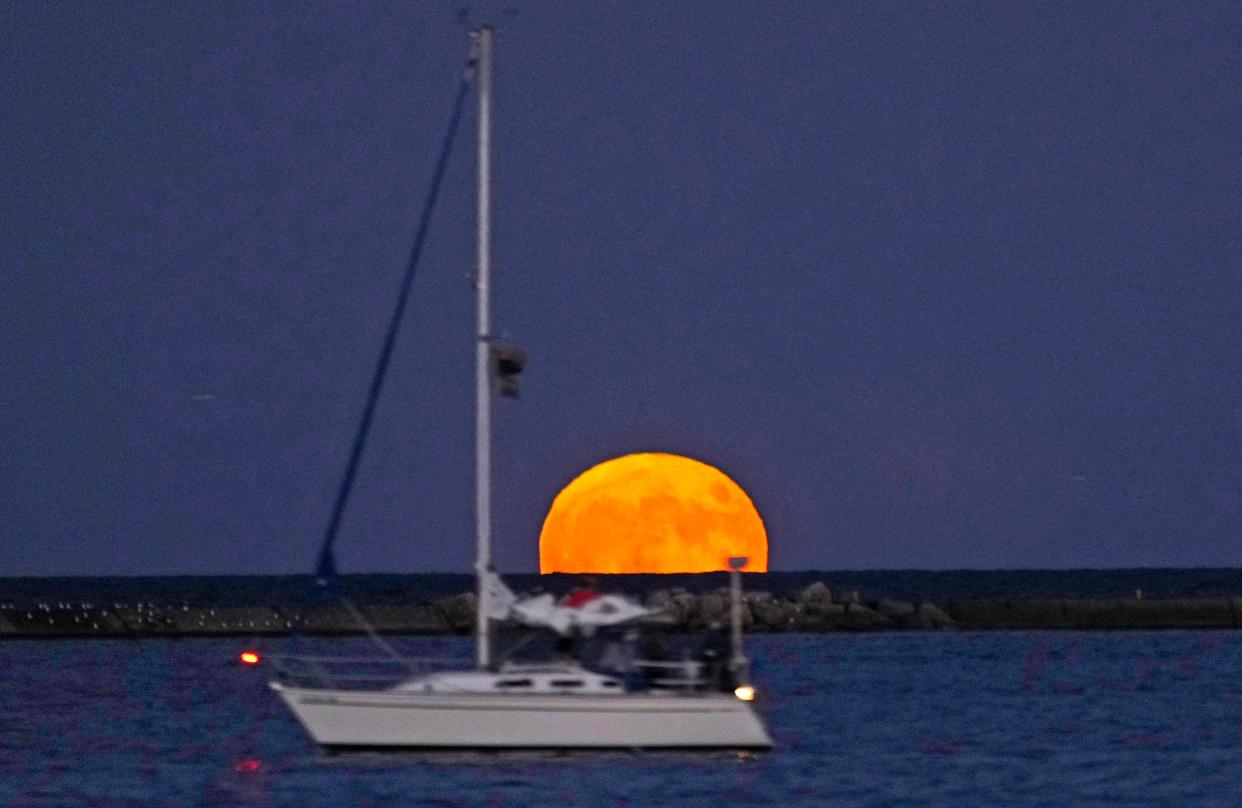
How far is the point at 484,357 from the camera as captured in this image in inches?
1842

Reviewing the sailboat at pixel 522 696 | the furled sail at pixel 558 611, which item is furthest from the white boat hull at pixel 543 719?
the furled sail at pixel 558 611

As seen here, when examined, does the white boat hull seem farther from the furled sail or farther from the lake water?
the furled sail

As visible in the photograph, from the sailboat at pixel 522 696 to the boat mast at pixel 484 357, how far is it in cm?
2

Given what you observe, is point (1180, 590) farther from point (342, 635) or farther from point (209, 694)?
point (209, 694)

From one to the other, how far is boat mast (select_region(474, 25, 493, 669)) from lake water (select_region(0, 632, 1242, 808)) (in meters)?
2.88

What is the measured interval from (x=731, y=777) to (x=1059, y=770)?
23.2 ft

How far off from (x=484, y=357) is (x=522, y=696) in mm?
6217

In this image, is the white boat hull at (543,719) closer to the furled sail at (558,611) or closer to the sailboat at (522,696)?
the sailboat at (522,696)

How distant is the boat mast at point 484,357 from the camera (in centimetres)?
4653

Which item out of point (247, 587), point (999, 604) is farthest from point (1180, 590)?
point (247, 587)

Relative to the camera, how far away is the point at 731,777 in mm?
46625

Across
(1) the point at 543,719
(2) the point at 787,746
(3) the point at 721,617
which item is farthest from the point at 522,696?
(3) the point at 721,617

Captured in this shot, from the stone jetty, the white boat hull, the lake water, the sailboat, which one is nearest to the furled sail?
the sailboat

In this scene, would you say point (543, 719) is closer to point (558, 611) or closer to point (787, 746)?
point (558, 611)
